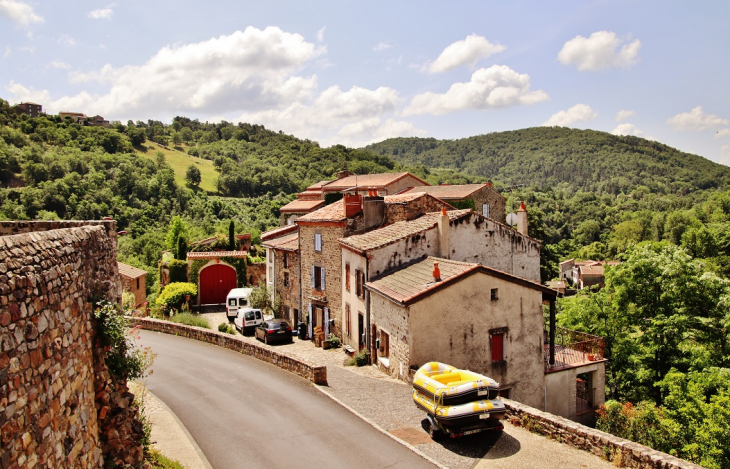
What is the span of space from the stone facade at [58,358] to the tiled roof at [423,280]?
9.55 metres

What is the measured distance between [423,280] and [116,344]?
11059 mm

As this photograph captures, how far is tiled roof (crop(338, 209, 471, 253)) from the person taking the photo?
2117 cm

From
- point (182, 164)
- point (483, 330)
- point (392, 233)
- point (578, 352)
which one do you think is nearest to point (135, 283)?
point (392, 233)

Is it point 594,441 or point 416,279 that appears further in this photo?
point 416,279

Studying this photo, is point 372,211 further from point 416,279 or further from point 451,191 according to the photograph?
point 451,191

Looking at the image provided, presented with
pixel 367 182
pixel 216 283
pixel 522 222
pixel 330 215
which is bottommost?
pixel 216 283

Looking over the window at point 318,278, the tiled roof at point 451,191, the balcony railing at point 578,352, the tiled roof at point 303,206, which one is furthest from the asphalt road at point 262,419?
the tiled roof at point 451,191

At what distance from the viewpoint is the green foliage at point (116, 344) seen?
7.80 meters

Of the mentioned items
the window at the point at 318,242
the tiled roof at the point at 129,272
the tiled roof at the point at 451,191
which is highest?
the tiled roof at the point at 451,191

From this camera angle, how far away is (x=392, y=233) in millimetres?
22594

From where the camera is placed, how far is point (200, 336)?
23828 millimetres

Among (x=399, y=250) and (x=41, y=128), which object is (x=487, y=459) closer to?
(x=399, y=250)

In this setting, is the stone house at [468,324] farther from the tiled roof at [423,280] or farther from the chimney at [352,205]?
the chimney at [352,205]

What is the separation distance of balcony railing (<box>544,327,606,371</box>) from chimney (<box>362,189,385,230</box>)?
392 inches
